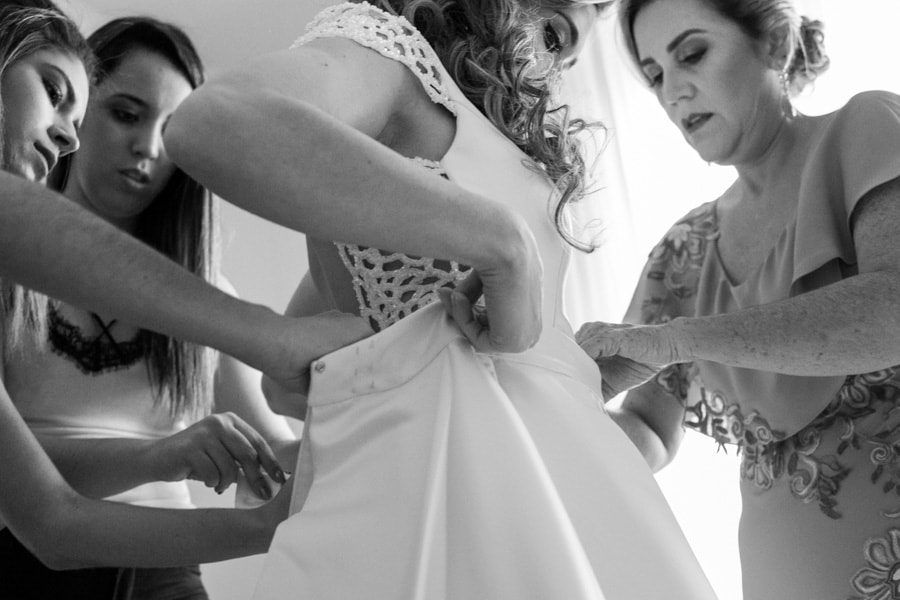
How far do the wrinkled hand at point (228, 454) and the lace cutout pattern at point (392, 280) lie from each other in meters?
0.26

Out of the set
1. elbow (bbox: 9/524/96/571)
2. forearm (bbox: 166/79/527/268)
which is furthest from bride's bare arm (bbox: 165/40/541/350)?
elbow (bbox: 9/524/96/571)

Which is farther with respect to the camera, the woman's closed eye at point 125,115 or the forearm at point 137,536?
the woman's closed eye at point 125,115

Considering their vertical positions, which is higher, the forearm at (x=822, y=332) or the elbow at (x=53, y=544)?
the forearm at (x=822, y=332)

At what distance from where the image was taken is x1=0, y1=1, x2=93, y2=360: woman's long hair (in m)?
1.33

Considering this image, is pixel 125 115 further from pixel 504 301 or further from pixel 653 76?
pixel 504 301

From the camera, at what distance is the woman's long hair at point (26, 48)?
133 cm

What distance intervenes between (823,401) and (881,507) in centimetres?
15

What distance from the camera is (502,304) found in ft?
2.36

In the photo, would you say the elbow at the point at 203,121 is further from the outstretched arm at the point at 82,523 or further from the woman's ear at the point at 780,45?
the woman's ear at the point at 780,45

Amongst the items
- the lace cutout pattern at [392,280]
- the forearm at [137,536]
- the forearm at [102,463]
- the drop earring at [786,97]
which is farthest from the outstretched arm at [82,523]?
the drop earring at [786,97]

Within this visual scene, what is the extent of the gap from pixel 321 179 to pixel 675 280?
3.17 feet

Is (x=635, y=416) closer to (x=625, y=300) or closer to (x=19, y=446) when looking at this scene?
(x=19, y=446)

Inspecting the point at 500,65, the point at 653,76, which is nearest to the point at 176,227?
the point at 653,76

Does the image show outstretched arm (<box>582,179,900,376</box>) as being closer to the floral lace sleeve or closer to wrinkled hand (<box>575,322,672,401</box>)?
wrinkled hand (<box>575,322,672,401</box>)
